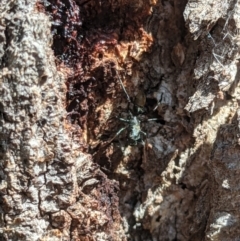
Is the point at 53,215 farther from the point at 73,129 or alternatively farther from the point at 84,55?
the point at 84,55

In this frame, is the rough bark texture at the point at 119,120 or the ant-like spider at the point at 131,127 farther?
the ant-like spider at the point at 131,127

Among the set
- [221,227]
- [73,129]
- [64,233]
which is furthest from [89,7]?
[221,227]

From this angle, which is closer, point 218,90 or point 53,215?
point 53,215

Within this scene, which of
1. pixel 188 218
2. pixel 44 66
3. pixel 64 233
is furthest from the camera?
pixel 188 218

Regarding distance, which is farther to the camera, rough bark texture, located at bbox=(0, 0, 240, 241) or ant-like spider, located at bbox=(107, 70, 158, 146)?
ant-like spider, located at bbox=(107, 70, 158, 146)

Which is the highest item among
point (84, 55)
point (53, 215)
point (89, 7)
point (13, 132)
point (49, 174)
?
point (89, 7)

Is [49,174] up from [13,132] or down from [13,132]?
down

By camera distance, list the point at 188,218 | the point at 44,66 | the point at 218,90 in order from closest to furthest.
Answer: the point at 44,66, the point at 218,90, the point at 188,218
